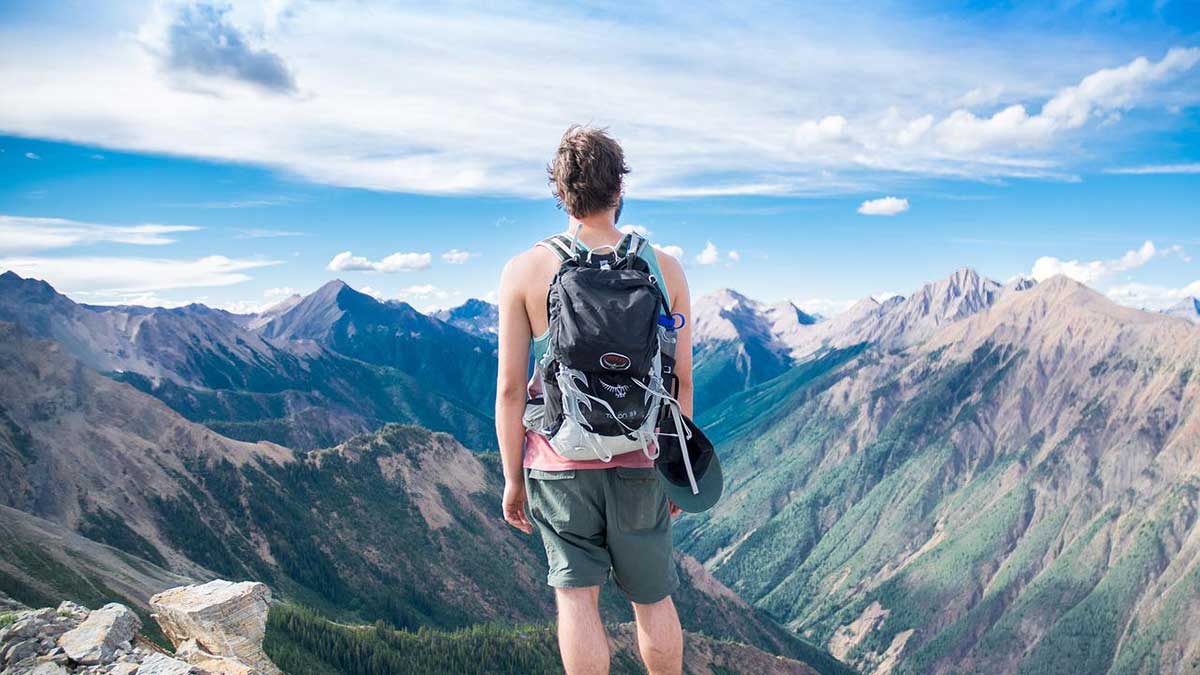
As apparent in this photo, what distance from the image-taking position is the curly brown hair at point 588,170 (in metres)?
7.58

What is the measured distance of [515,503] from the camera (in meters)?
8.47

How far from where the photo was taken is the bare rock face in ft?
41.3

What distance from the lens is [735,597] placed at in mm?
165500

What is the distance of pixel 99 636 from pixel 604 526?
7.37 metres

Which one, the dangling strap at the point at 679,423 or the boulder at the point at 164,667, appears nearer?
the dangling strap at the point at 679,423

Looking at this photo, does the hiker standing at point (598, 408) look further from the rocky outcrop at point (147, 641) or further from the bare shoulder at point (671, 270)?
the rocky outcrop at point (147, 641)

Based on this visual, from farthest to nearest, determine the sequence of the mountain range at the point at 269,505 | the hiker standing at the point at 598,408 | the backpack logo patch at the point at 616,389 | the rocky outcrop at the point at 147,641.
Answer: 1. the mountain range at the point at 269,505
2. the rocky outcrop at the point at 147,641
3. the backpack logo patch at the point at 616,389
4. the hiker standing at the point at 598,408

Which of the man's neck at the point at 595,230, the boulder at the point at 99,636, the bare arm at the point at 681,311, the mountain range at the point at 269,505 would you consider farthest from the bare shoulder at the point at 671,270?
the mountain range at the point at 269,505

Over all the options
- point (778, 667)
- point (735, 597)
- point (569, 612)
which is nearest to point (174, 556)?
point (778, 667)

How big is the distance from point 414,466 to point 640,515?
136 meters

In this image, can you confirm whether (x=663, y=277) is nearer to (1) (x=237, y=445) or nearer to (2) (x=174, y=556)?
(2) (x=174, y=556)

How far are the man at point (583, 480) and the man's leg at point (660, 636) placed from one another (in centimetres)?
1

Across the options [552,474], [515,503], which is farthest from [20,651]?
[552,474]

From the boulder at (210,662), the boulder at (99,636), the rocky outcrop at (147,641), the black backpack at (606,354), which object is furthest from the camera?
the boulder at (210,662)
